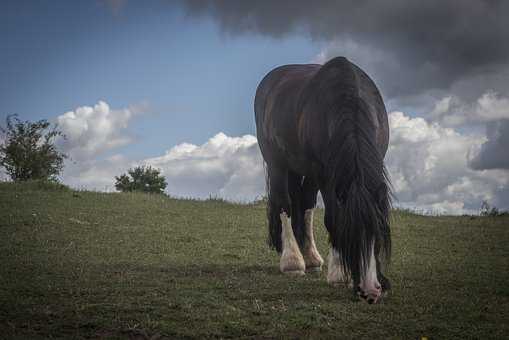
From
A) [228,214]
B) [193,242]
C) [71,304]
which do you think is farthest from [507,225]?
[71,304]

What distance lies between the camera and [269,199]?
934 cm

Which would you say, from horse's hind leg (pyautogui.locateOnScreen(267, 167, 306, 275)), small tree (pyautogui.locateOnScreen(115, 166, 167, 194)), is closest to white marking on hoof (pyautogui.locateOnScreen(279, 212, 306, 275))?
horse's hind leg (pyautogui.locateOnScreen(267, 167, 306, 275))

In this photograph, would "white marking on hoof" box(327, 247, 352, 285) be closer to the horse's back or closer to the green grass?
the green grass

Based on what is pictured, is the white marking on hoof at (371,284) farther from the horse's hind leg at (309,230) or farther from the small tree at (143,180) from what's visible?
the small tree at (143,180)

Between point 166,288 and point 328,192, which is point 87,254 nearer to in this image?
point 166,288

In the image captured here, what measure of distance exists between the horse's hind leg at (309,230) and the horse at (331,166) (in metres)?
0.02

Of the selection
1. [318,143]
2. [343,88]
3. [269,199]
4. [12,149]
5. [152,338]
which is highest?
[12,149]

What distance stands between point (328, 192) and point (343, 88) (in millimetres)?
1407

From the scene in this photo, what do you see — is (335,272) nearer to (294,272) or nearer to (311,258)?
(294,272)

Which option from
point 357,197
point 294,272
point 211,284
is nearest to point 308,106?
point 357,197

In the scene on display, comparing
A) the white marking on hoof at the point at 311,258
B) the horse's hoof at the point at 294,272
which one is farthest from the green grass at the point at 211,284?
the white marking on hoof at the point at 311,258

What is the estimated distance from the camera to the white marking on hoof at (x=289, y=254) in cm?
857

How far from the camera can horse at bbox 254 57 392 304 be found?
593cm

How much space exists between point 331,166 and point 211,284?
241 centimetres
